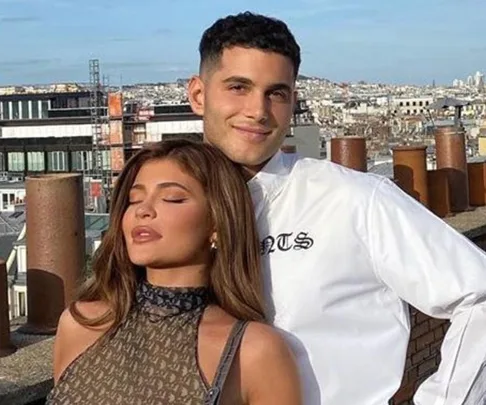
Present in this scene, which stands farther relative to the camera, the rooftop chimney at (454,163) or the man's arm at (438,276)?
the rooftop chimney at (454,163)

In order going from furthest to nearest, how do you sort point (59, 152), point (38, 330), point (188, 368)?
point (59, 152) → point (38, 330) → point (188, 368)

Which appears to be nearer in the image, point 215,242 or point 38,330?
point 215,242

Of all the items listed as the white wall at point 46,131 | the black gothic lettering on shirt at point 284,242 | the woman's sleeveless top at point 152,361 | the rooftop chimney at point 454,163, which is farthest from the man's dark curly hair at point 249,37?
the white wall at point 46,131

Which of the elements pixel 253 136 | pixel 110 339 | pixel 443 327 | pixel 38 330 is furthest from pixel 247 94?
pixel 443 327

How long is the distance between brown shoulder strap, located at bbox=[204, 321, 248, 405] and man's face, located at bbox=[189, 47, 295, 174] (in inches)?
12.2

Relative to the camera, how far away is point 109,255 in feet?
5.50

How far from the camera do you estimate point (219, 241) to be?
5.22 feet

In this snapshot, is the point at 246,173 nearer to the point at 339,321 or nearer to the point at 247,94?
the point at 247,94

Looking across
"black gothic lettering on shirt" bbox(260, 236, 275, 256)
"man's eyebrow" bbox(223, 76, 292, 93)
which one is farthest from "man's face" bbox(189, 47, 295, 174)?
"black gothic lettering on shirt" bbox(260, 236, 275, 256)

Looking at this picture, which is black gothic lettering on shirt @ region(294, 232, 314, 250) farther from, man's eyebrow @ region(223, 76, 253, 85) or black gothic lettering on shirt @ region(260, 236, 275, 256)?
man's eyebrow @ region(223, 76, 253, 85)

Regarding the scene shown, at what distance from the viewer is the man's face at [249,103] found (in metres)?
1.67

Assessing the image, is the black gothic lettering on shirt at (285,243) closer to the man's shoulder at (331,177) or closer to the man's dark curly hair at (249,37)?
the man's shoulder at (331,177)

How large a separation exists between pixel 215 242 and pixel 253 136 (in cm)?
20

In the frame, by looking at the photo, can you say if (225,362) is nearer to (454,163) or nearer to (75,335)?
(75,335)
